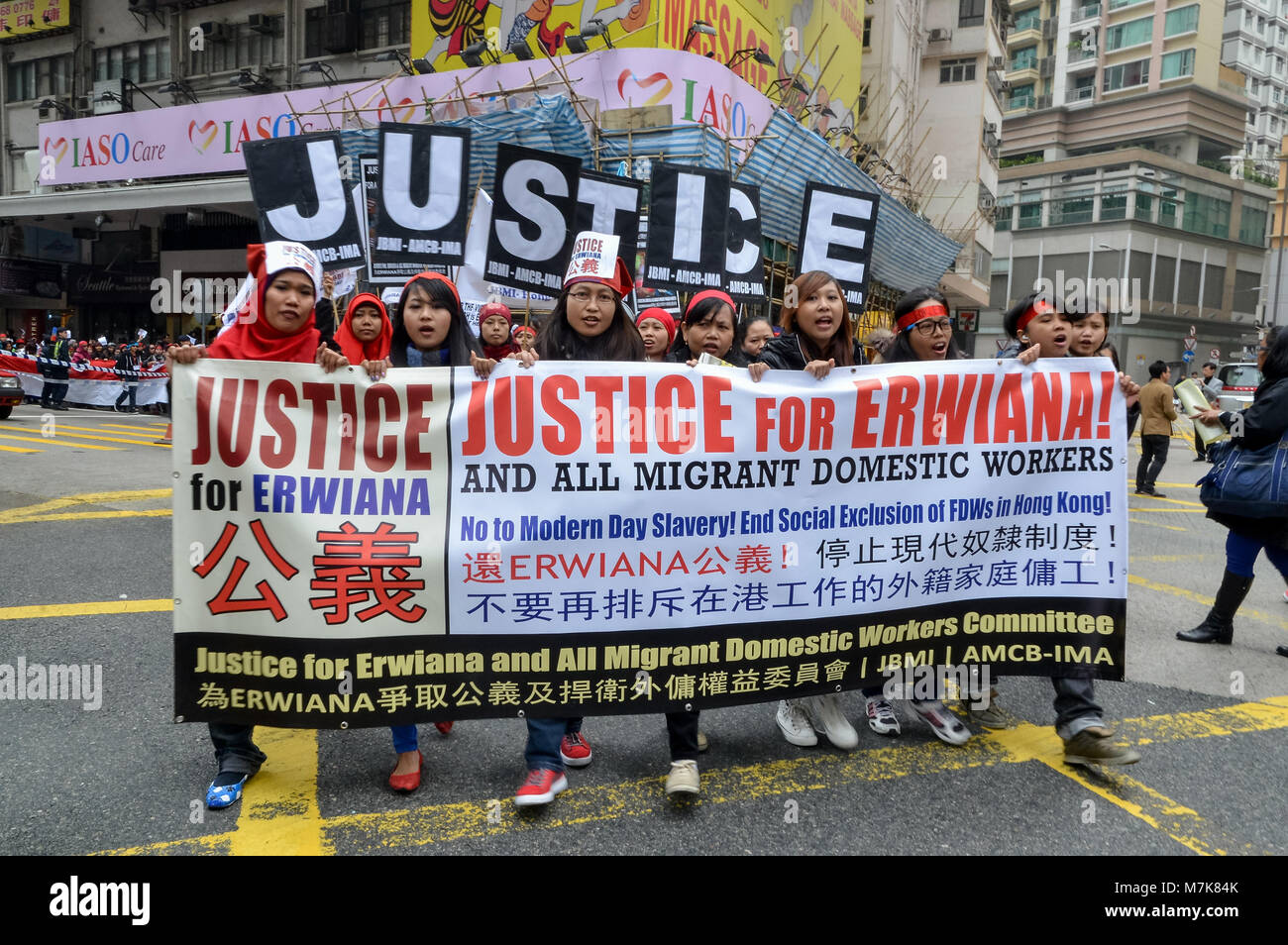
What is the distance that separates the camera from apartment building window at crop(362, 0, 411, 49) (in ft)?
73.2

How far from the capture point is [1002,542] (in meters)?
3.49

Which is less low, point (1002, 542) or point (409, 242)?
point (409, 242)

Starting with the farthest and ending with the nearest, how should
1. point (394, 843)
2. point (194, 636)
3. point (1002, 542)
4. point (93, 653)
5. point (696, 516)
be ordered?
point (93, 653)
point (1002, 542)
point (696, 516)
point (194, 636)
point (394, 843)

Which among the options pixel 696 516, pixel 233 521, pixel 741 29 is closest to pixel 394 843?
pixel 233 521

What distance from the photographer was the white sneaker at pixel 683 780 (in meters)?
2.99

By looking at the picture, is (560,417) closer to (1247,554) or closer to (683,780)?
(683,780)

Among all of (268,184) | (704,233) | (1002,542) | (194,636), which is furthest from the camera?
(704,233)

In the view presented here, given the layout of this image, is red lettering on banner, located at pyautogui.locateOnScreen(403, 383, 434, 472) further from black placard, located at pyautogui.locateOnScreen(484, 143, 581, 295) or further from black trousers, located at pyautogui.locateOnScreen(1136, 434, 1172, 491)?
black trousers, located at pyautogui.locateOnScreen(1136, 434, 1172, 491)

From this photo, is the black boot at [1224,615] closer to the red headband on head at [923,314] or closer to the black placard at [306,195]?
the red headband on head at [923,314]

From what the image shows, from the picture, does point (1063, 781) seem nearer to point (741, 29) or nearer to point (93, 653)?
point (93, 653)

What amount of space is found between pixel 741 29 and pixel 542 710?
15.0m

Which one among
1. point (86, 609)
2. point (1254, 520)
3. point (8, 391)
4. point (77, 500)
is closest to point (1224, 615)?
point (1254, 520)

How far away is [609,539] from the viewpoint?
3107 mm

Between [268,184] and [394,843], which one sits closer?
[394,843]
